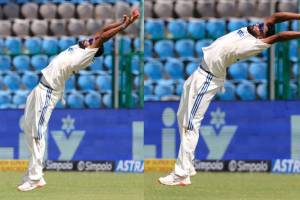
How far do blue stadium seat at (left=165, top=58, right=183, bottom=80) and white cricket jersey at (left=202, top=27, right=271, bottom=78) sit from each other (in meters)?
7.96

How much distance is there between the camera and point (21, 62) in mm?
19938

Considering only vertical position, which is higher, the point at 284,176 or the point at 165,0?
the point at 165,0

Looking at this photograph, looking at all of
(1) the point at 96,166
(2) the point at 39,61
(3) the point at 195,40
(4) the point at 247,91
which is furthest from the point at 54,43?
(4) the point at 247,91

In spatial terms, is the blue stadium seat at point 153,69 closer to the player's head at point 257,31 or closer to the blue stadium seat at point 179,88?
the blue stadium seat at point 179,88

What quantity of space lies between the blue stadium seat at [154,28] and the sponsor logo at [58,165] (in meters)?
4.08

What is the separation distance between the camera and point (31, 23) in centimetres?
2153

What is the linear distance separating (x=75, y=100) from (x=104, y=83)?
77 centimetres

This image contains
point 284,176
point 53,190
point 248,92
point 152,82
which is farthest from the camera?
point 152,82

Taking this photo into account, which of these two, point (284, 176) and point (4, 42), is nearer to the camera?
point (284, 176)

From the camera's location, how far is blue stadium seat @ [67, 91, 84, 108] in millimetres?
18172

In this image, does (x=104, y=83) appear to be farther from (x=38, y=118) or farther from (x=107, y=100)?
(x=38, y=118)

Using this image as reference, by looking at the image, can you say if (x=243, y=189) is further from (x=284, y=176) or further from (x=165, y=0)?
(x=165, y=0)

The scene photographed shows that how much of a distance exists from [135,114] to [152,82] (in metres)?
2.11

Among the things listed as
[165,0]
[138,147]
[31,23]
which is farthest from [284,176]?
[31,23]
